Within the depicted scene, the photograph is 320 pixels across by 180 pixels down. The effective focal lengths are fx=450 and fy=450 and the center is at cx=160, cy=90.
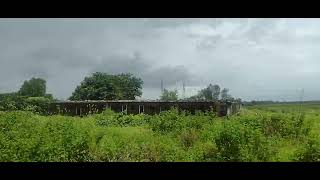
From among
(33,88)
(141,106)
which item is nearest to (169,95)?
(141,106)

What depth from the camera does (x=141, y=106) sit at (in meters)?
20.9

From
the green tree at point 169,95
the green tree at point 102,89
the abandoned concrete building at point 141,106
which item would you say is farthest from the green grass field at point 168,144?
the green tree at point 102,89

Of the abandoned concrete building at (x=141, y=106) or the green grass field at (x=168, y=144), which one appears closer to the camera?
the green grass field at (x=168, y=144)

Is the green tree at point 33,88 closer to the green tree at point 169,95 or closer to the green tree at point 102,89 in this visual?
the green tree at point 102,89

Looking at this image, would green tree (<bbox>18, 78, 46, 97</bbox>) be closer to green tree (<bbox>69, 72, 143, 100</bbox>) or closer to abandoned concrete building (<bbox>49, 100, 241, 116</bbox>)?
green tree (<bbox>69, 72, 143, 100</bbox>)

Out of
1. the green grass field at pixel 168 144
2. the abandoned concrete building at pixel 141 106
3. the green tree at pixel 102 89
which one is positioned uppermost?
the green tree at pixel 102 89

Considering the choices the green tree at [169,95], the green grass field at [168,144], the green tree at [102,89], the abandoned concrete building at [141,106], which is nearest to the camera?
the green grass field at [168,144]

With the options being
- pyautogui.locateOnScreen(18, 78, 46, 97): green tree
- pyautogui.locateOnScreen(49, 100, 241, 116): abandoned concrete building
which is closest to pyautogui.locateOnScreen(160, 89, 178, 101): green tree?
pyautogui.locateOnScreen(49, 100, 241, 116): abandoned concrete building

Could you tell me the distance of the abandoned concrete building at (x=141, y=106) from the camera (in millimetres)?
17300

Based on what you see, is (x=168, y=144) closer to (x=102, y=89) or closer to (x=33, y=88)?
(x=102, y=89)

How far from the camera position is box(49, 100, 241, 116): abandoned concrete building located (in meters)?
17.3

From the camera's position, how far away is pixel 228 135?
8102 millimetres
